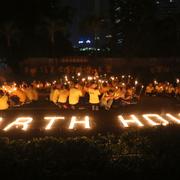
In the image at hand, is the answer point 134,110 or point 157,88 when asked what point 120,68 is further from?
point 134,110

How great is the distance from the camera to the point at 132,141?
10047mm

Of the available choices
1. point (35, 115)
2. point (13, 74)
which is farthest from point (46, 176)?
→ point (13, 74)

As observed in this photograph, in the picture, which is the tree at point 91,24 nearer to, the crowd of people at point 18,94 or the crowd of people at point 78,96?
the crowd of people at point 78,96

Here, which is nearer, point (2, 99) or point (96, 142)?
point (96, 142)

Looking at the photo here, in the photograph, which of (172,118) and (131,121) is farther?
(172,118)

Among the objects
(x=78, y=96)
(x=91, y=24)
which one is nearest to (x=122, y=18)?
(x=91, y=24)

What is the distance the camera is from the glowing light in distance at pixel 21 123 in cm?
1606

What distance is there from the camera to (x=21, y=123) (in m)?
17.0

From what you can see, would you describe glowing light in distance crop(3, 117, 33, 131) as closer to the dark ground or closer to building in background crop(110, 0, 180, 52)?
the dark ground

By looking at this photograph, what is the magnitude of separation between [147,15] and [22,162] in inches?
2509

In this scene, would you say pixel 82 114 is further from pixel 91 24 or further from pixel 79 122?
pixel 91 24

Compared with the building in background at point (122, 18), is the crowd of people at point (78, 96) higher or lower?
lower

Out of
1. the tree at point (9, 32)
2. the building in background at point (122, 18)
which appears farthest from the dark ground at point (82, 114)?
the building in background at point (122, 18)

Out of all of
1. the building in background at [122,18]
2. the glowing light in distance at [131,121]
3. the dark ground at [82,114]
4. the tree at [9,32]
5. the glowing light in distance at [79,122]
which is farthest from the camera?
the building in background at [122,18]
